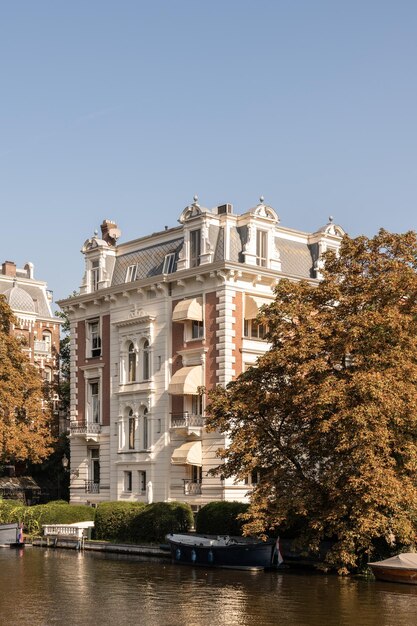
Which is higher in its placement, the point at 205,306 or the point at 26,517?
the point at 205,306

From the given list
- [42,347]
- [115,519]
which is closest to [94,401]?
[115,519]

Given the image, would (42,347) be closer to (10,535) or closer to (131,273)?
(131,273)

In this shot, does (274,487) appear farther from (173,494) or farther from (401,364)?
(173,494)

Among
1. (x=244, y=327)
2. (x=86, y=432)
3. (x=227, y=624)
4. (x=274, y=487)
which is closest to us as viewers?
(x=227, y=624)

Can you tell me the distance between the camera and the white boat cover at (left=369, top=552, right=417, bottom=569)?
34.8m

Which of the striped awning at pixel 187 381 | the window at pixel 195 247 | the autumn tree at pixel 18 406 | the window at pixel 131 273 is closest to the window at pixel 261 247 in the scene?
the window at pixel 195 247

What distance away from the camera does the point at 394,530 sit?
3662 centimetres

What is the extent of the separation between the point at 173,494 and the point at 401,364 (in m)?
20.4

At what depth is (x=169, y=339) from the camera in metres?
54.8

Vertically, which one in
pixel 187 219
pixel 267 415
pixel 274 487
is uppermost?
pixel 187 219

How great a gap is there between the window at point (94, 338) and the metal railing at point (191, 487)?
10928 mm

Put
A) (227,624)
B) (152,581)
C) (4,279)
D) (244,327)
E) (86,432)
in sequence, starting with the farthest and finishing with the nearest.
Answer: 1. (4,279)
2. (86,432)
3. (244,327)
4. (152,581)
5. (227,624)

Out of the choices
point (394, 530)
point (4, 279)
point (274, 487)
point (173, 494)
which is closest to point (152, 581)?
point (274, 487)

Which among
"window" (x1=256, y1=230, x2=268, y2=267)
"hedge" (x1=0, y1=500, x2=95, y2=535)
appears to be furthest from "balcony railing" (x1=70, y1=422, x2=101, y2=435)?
"window" (x1=256, y1=230, x2=268, y2=267)
